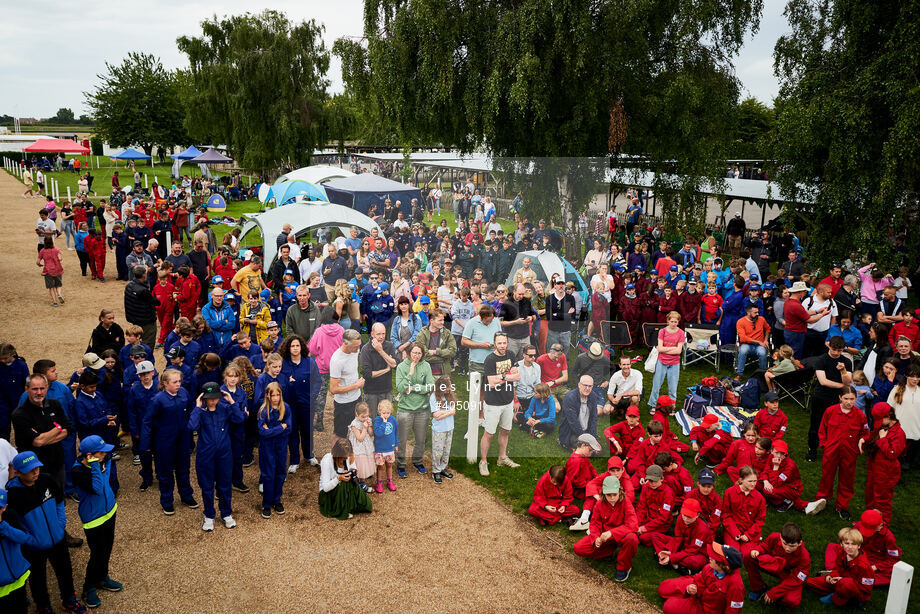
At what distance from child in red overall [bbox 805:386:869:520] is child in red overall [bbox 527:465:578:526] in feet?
9.57

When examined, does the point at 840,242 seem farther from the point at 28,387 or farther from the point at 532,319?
the point at 28,387

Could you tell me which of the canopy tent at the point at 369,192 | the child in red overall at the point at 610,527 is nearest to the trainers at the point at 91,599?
the child in red overall at the point at 610,527

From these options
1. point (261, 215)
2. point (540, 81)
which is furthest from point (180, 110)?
point (540, 81)

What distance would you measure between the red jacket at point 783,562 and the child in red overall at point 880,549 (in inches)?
26.8

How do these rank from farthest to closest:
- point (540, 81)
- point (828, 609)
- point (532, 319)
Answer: point (540, 81), point (532, 319), point (828, 609)

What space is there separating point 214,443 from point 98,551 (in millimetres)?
1435

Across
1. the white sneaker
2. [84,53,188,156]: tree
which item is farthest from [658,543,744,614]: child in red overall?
[84,53,188,156]: tree

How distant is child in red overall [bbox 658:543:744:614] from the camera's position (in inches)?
→ 214

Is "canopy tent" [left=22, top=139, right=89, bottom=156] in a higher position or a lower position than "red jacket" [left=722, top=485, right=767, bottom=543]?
higher

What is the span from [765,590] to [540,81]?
11.0 metres

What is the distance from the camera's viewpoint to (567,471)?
7480mm

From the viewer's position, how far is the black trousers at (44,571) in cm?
525

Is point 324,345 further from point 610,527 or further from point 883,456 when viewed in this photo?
point 883,456

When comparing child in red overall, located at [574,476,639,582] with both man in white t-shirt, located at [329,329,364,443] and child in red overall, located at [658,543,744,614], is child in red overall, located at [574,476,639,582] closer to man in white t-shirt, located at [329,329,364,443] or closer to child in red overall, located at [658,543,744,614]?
child in red overall, located at [658,543,744,614]
